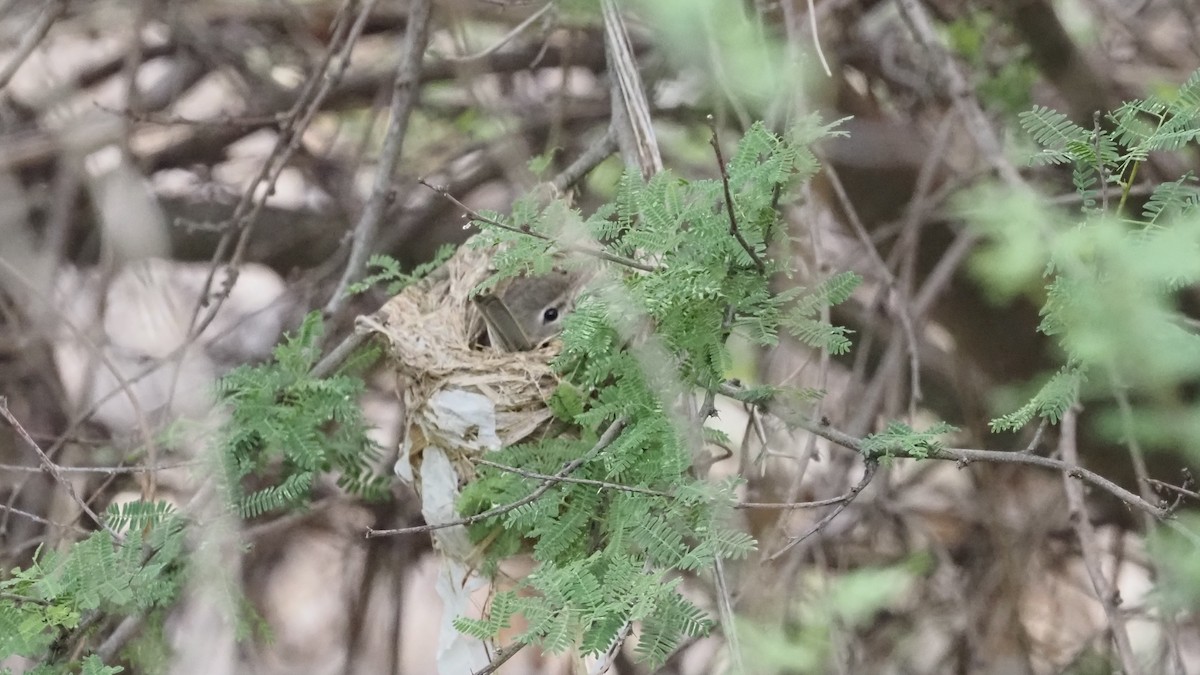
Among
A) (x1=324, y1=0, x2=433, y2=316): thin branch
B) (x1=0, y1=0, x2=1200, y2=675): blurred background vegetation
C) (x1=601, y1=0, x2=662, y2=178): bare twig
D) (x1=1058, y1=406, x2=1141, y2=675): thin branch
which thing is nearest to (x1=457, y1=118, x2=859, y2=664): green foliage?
(x1=601, y1=0, x2=662, y2=178): bare twig

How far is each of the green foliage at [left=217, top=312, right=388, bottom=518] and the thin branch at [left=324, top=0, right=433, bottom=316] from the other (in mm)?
277

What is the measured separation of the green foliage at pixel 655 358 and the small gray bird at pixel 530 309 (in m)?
0.75

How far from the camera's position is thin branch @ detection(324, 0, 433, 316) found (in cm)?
269

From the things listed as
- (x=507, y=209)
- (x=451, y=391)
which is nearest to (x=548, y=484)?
(x=451, y=391)

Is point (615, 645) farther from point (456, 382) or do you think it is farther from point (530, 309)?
point (530, 309)

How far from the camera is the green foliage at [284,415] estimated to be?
2.29 m

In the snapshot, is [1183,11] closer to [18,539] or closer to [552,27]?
[552,27]

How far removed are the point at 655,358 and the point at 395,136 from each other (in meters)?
1.27

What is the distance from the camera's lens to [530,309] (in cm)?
292

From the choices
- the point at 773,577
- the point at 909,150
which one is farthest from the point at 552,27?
the point at 773,577

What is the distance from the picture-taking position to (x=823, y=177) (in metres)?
3.38

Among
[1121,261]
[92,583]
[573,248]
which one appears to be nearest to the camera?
[1121,261]

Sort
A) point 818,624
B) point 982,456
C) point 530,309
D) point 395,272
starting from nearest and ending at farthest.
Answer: point 982,456, point 395,272, point 530,309, point 818,624

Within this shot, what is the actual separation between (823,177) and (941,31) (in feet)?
2.33
